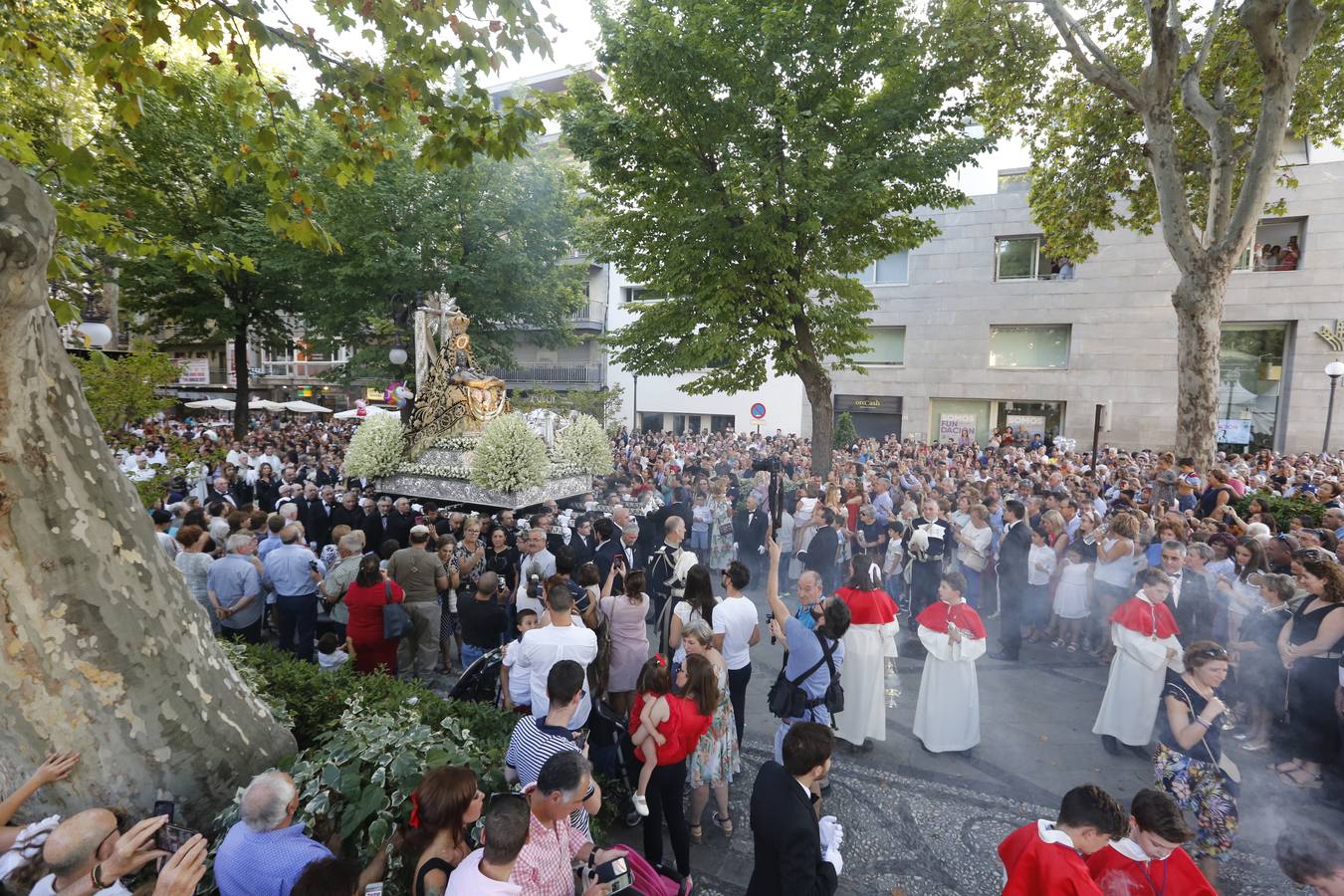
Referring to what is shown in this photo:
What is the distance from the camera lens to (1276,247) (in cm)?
2292

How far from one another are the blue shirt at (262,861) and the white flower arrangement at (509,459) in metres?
8.61

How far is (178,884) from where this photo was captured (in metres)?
2.38

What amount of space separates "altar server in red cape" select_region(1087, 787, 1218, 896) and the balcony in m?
33.6

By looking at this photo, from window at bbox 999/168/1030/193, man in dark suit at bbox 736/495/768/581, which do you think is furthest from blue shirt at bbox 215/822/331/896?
window at bbox 999/168/1030/193

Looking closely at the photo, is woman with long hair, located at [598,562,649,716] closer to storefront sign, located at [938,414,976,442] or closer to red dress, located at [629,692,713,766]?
red dress, located at [629,692,713,766]

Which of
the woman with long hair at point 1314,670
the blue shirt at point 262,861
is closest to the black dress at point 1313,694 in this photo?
the woman with long hair at point 1314,670

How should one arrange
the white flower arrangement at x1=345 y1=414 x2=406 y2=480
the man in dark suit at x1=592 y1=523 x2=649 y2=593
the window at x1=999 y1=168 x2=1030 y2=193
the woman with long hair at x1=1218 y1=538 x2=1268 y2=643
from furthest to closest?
1. the window at x1=999 y1=168 x2=1030 y2=193
2. the white flower arrangement at x1=345 y1=414 x2=406 y2=480
3. the man in dark suit at x1=592 y1=523 x2=649 y2=593
4. the woman with long hair at x1=1218 y1=538 x2=1268 y2=643

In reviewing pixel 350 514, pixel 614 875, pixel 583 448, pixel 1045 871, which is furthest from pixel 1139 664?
pixel 583 448

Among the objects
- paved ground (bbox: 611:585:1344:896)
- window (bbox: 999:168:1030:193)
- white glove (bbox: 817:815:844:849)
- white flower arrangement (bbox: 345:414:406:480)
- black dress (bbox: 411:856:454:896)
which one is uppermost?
window (bbox: 999:168:1030:193)

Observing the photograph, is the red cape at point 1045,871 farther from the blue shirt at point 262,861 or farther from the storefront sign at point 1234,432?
the storefront sign at point 1234,432

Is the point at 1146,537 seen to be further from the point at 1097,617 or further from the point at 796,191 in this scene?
the point at 796,191

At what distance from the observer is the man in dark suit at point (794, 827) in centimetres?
288

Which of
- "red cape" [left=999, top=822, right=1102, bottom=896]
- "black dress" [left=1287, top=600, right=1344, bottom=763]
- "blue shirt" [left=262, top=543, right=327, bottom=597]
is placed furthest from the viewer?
"blue shirt" [left=262, top=543, right=327, bottom=597]

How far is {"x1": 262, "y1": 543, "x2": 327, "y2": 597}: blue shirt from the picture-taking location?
6699mm
